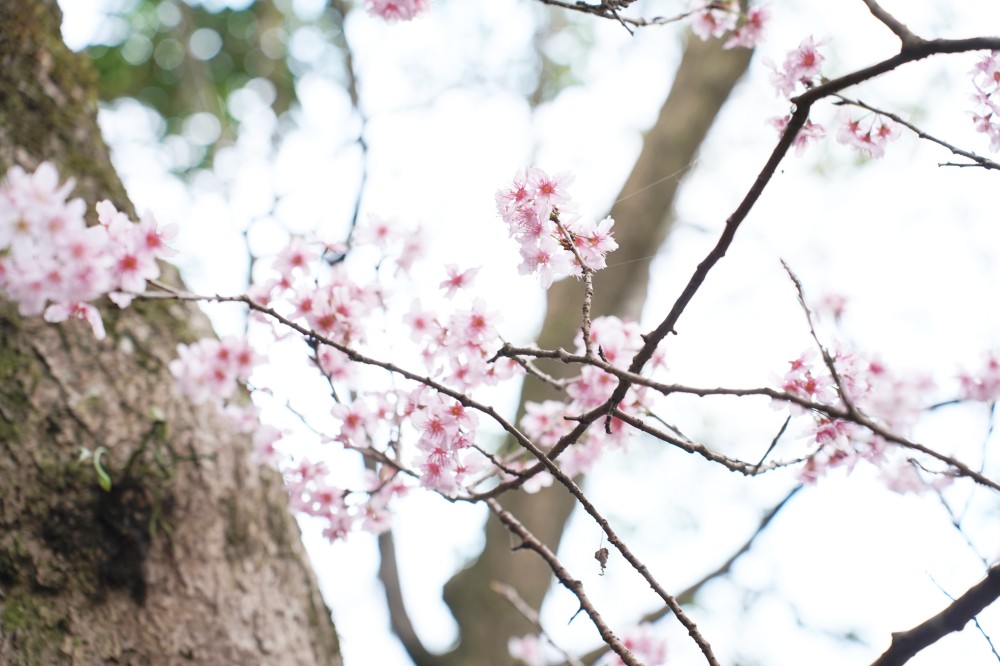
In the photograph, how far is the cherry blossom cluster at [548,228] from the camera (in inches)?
50.8

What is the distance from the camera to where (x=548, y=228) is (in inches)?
52.2

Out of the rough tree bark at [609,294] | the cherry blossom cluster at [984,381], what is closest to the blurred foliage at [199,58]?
the rough tree bark at [609,294]

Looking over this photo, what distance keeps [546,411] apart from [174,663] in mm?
1003

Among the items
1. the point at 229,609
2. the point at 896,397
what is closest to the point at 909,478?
the point at 896,397

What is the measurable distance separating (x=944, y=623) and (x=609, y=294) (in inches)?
92.0

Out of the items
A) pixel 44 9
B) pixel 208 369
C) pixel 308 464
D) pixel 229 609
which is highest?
pixel 44 9

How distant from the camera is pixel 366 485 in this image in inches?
79.1

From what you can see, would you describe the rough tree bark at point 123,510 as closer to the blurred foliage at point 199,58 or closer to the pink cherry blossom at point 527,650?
the pink cherry blossom at point 527,650

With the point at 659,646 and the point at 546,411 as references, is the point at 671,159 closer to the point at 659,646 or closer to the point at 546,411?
the point at 546,411

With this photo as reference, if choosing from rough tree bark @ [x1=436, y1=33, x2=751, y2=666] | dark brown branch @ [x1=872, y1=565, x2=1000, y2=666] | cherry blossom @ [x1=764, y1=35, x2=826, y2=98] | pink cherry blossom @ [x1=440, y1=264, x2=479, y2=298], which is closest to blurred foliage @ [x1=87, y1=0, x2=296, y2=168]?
rough tree bark @ [x1=436, y1=33, x2=751, y2=666]

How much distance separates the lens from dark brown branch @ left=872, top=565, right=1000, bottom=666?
94cm

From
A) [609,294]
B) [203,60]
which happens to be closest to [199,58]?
[203,60]

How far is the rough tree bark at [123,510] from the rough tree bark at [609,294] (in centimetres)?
120

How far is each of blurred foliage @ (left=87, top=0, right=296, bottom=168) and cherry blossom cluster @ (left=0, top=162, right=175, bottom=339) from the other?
3632 mm
